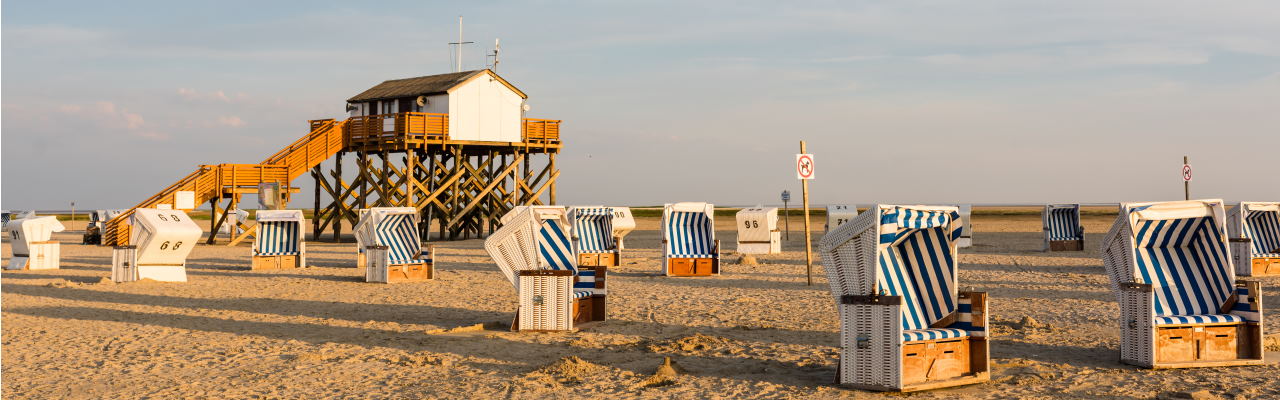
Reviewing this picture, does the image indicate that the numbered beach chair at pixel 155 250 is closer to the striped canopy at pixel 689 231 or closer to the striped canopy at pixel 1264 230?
the striped canopy at pixel 689 231

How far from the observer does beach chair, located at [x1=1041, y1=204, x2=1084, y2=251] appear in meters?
28.8

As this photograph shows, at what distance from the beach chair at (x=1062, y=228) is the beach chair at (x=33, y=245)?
2526 centimetres

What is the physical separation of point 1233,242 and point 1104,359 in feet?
40.2

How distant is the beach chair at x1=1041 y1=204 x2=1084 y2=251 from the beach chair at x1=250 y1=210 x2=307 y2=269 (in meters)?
19.8

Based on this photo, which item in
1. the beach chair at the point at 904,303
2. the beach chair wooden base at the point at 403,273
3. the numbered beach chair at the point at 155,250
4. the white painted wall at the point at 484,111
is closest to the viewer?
the beach chair at the point at 904,303

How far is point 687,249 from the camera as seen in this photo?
2058 centimetres

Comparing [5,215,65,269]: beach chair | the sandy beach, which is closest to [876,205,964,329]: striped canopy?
the sandy beach

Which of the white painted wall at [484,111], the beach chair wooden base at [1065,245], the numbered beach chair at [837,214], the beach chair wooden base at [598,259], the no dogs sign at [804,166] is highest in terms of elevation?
the white painted wall at [484,111]

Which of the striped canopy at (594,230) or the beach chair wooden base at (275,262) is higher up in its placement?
the striped canopy at (594,230)

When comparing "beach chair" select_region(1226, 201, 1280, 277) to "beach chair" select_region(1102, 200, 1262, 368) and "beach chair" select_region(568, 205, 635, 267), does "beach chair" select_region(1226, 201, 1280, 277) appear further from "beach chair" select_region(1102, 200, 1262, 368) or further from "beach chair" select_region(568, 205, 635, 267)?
"beach chair" select_region(568, 205, 635, 267)

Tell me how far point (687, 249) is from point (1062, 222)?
13971 mm

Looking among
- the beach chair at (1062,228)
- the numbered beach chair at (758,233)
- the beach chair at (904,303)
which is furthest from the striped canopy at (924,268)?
the beach chair at (1062,228)

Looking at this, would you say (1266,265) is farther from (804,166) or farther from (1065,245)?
(804,166)

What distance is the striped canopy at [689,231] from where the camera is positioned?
67.4ft
